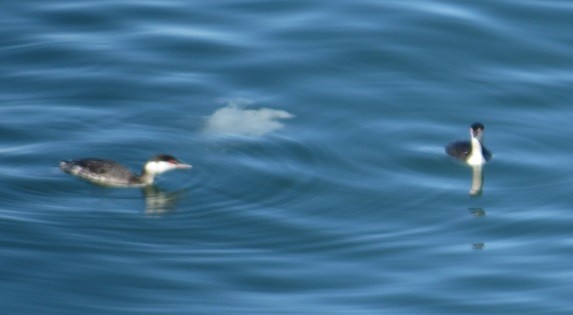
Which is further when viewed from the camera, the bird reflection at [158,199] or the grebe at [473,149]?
the grebe at [473,149]

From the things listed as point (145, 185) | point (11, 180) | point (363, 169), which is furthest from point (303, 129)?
point (11, 180)

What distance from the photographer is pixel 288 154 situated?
716 inches

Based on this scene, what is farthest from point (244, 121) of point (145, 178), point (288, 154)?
point (145, 178)

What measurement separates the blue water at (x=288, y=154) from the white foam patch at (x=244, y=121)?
4 centimetres

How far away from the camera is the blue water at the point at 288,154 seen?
49.9ft

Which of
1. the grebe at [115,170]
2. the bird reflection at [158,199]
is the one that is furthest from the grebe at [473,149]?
the bird reflection at [158,199]

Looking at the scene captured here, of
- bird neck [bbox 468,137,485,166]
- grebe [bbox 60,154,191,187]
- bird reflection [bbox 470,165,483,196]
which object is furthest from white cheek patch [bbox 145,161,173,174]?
bird neck [bbox 468,137,485,166]

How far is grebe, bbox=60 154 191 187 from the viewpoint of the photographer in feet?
55.9

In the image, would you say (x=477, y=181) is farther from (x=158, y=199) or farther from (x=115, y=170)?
(x=115, y=170)

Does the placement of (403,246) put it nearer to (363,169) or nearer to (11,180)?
(363,169)

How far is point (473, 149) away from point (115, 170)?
4220 mm

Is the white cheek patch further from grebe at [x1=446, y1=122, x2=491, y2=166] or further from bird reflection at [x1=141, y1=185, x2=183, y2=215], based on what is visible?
grebe at [x1=446, y1=122, x2=491, y2=166]

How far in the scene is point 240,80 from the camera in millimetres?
20547

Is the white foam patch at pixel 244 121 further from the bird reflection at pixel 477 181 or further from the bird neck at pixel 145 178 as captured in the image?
the bird reflection at pixel 477 181
